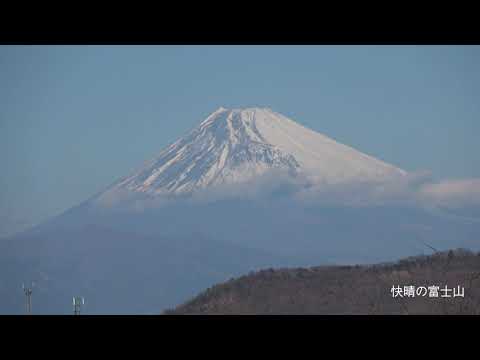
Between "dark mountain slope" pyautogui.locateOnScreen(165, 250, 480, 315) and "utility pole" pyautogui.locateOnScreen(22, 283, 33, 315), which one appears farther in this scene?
"utility pole" pyautogui.locateOnScreen(22, 283, 33, 315)

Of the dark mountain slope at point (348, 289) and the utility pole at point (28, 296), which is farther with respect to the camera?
the utility pole at point (28, 296)
